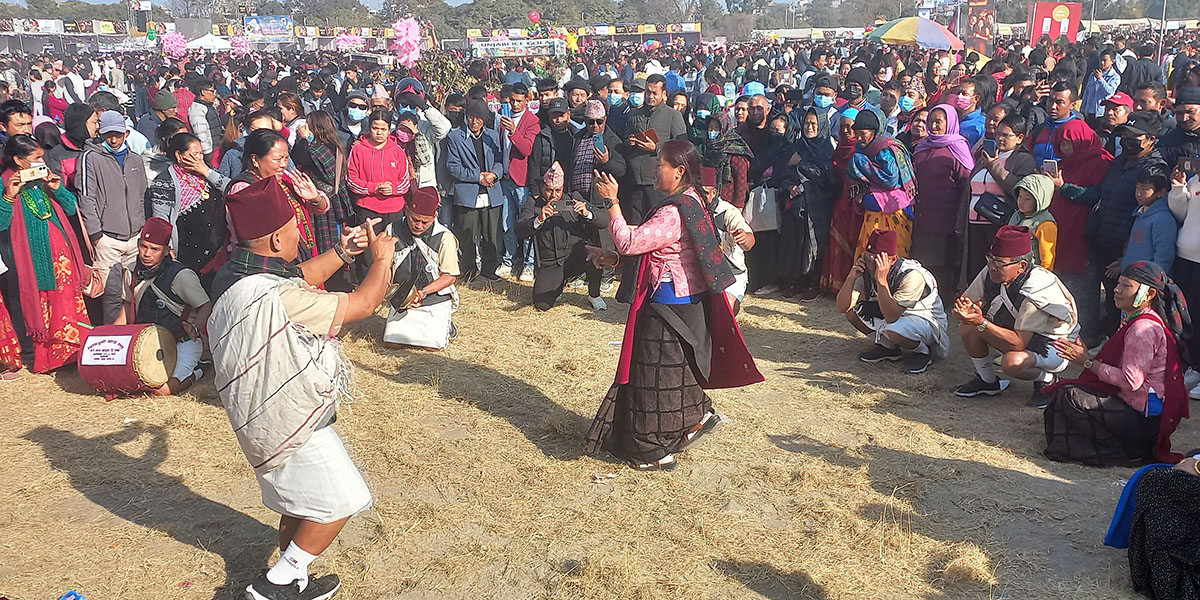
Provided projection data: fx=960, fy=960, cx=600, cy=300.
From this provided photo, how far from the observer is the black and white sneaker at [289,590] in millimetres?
3324

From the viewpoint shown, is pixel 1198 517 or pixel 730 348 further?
pixel 730 348

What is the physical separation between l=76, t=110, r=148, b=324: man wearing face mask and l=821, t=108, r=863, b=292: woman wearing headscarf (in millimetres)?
4991

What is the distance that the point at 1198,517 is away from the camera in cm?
325

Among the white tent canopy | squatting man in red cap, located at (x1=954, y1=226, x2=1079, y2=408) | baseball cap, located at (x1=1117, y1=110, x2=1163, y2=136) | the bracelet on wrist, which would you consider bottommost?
squatting man in red cap, located at (x1=954, y1=226, x2=1079, y2=408)

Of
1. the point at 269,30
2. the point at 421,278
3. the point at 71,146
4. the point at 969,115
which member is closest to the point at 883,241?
the point at 969,115

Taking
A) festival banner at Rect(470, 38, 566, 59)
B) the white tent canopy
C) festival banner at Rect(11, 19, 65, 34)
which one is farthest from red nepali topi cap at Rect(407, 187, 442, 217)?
festival banner at Rect(11, 19, 65, 34)

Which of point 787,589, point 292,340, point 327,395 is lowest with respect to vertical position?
point 787,589

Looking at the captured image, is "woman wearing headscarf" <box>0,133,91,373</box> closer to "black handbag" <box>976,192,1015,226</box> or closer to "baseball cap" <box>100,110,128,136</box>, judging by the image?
"baseball cap" <box>100,110,128,136</box>

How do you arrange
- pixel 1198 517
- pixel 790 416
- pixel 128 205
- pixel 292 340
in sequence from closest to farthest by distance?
1. pixel 292 340
2. pixel 1198 517
3. pixel 790 416
4. pixel 128 205

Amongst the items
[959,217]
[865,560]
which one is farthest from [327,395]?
[959,217]

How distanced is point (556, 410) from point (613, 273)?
303cm

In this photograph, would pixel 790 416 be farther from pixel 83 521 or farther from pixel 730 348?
pixel 83 521

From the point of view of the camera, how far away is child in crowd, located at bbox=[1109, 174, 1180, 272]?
5562 mm

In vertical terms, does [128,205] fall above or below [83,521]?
above
